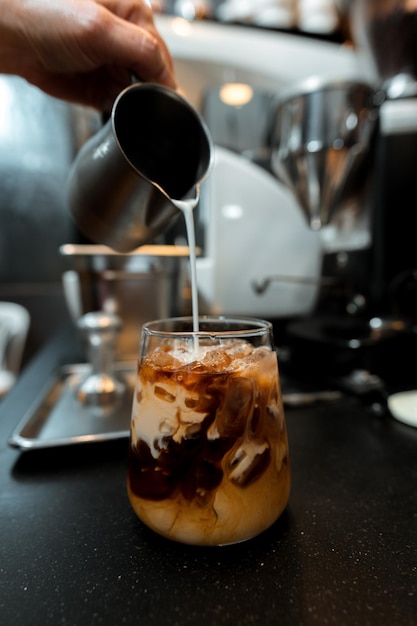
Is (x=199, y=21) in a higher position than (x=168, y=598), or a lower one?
higher

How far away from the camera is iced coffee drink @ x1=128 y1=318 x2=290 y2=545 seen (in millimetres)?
304

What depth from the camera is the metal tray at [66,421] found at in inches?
19.1

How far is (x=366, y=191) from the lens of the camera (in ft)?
2.96

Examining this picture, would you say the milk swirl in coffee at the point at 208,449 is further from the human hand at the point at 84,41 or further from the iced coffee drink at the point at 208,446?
the human hand at the point at 84,41

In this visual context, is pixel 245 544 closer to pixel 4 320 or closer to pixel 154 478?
pixel 154 478

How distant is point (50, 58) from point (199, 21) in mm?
1216

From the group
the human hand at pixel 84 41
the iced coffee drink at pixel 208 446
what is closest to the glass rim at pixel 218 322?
the iced coffee drink at pixel 208 446

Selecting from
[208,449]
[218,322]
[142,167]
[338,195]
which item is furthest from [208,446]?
[338,195]

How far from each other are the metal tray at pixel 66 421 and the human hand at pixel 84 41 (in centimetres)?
43

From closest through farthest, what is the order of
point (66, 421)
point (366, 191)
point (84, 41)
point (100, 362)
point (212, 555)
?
1. point (212, 555)
2. point (84, 41)
3. point (66, 421)
4. point (100, 362)
5. point (366, 191)

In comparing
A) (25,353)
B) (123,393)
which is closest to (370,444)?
(123,393)

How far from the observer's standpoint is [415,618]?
0.25m

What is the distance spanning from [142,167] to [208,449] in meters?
0.31

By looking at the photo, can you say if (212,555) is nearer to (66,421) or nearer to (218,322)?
(218,322)
